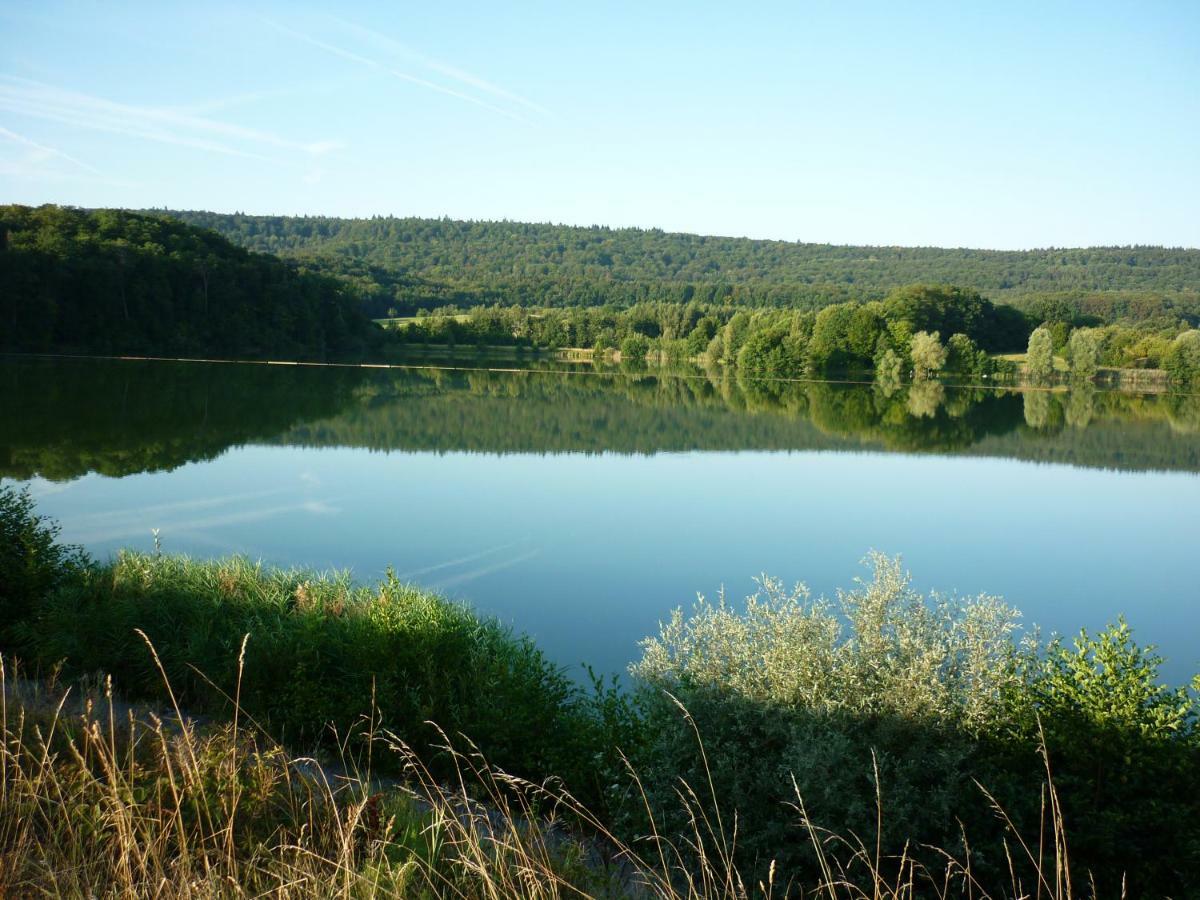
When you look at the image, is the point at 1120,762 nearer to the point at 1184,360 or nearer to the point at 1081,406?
the point at 1081,406

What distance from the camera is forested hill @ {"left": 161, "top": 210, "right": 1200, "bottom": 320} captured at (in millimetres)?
101750

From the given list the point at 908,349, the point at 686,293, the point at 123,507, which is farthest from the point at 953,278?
the point at 123,507

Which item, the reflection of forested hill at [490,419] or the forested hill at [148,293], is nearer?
the reflection of forested hill at [490,419]

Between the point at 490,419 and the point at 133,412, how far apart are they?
9581 mm

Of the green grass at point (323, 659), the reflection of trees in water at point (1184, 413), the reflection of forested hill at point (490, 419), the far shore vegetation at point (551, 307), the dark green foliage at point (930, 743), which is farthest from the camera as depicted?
the far shore vegetation at point (551, 307)

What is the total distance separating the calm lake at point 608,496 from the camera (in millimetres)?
11383

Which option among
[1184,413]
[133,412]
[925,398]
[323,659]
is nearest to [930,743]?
[323,659]

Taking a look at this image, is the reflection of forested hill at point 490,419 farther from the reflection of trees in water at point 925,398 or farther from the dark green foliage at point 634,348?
the dark green foliage at point 634,348

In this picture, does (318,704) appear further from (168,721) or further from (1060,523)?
(1060,523)

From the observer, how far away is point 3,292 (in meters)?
44.7

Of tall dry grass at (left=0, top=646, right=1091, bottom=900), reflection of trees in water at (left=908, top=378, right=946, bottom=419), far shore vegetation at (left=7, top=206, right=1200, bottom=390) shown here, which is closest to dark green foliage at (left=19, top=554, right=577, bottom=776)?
tall dry grass at (left=0, top=646, right=1091, bottom=900)

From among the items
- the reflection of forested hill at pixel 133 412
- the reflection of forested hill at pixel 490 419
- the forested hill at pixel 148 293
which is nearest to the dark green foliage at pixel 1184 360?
the reflection of forested hill at pixel 490 419

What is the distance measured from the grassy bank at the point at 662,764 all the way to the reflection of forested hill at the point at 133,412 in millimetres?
11533

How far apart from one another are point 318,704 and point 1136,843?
16.6ft
